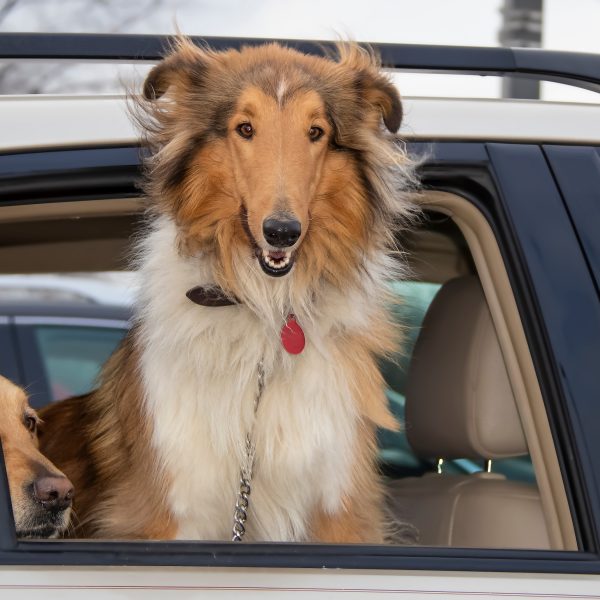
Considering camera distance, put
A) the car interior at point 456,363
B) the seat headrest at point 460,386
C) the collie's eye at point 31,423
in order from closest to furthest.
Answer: the car interior at point 456,363 < the seat headrest at point 460,386 < the collie's eye at point 31,423

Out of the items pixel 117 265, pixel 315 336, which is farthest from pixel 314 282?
pixel 117 265

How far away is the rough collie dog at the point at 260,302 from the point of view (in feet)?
8.47

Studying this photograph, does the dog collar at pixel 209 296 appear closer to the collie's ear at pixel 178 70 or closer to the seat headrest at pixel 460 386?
the collie's ear at pixel 178 70

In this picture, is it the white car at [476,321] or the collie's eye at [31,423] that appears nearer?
the white car at [476,321]

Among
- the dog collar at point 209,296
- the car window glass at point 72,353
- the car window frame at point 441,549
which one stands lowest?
the car window frame at point 441,549

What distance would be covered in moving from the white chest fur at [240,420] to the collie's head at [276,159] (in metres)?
0.16

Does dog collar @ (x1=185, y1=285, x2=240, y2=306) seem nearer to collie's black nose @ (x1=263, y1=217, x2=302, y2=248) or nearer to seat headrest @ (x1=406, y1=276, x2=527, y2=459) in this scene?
collie's black nose @ (x1=263, y1=217, x2=302, y2=248)

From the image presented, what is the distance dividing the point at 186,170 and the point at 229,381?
22.4 inches

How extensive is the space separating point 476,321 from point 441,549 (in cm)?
115

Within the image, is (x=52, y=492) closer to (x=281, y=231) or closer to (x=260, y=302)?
(x=260, y=302)

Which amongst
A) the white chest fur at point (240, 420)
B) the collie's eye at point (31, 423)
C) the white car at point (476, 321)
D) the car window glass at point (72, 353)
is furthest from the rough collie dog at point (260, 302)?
the car window glass at point (72, 353)

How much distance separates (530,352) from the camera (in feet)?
7.56

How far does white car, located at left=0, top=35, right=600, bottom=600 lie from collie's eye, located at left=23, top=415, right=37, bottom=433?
54 cm

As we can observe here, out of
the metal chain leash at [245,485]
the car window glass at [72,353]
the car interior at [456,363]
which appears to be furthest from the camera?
the car window glass at [72,353]
